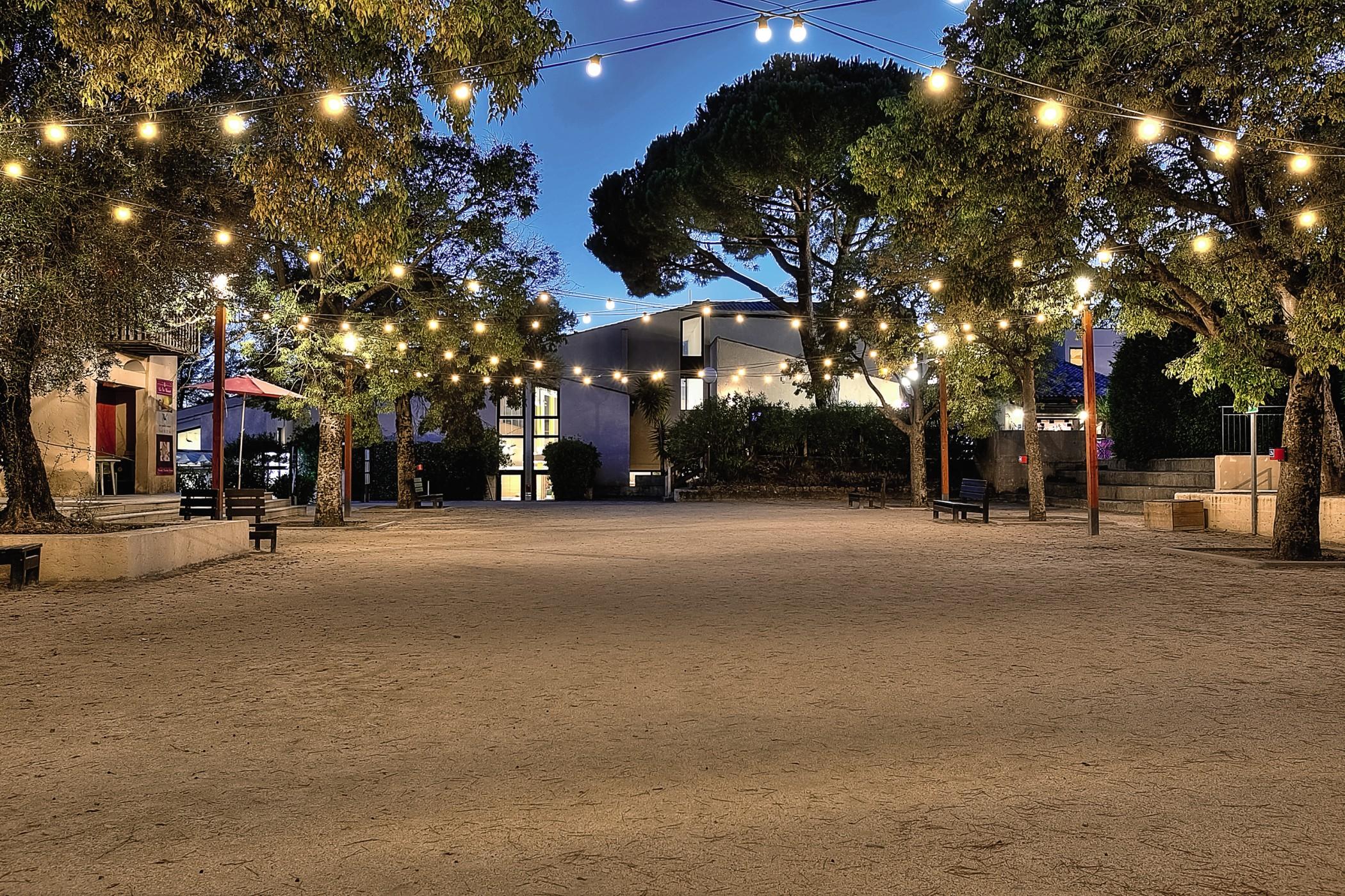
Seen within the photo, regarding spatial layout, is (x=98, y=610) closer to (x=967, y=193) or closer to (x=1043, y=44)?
(x=967, y=193)

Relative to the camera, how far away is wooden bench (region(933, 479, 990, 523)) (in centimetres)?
2056

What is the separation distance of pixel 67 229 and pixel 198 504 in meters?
7.88

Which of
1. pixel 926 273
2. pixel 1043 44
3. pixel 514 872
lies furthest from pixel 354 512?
pixel 514 872

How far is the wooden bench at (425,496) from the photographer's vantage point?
2981 centimetres

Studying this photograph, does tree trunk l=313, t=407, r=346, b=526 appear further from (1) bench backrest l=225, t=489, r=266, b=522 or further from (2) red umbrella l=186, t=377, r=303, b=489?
(1) bench backrest l=225, t=489, r=266, b=522

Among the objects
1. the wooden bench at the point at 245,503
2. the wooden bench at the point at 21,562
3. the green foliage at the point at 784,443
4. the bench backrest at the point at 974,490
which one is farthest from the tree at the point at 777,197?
the wooden bench at the point at 21,562

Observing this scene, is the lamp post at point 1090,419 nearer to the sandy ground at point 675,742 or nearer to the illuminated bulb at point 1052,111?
the illuminated bulb at point 1052,111

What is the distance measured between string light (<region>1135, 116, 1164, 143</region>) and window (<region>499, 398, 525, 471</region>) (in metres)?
32.5

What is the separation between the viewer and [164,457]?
85.5 ft

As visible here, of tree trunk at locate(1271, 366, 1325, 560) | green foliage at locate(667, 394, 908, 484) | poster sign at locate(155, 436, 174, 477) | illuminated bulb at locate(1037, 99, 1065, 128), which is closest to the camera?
illuminated bulb at locate(1037, 99, 1065, 128)

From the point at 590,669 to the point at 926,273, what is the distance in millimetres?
14124

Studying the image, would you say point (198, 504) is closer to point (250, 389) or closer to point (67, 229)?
point (250, 389)

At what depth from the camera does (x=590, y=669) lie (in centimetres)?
623

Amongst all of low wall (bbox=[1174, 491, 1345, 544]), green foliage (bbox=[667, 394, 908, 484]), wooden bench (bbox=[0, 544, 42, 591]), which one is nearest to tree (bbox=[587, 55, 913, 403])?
green foliage (bbox=[667, 394, 908, 484])
